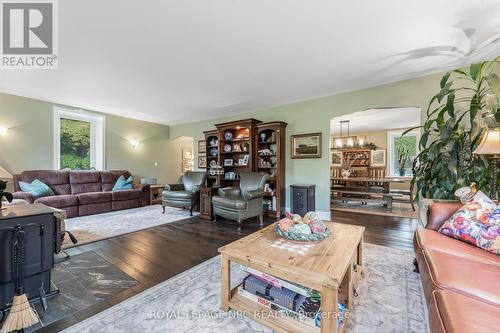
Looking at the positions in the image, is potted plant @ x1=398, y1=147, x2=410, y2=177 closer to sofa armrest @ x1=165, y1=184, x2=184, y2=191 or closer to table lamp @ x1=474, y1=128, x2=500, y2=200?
table lamp @ x1=474, y1=128, x2=500, y2=200

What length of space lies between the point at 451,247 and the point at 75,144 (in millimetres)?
6988

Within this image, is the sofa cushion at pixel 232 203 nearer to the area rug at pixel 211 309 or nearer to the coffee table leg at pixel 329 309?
the area rug at pixel 211 309

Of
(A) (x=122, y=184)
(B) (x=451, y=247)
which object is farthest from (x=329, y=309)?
(A) (x=122, y=184)

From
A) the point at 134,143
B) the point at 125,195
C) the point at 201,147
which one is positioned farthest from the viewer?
the point at 201,147

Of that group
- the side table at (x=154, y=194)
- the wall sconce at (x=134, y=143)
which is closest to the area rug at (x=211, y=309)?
the side table at (x=154, y=194)

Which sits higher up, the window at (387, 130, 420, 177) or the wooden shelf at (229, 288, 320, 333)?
the window at (387, 130, 420, 177)

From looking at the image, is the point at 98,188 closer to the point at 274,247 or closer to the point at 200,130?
the point at 200,130

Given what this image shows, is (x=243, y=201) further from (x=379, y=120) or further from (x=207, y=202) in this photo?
(x=379, y=120)

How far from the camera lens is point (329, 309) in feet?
3.59

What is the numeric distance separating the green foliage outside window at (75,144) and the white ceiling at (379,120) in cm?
623

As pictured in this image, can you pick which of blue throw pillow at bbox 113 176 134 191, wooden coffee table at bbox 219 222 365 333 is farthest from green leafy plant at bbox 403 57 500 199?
blue throw pillow at bbox 113 176 134 191

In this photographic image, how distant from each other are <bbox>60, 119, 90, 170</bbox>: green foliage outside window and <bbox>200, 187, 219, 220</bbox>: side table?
3469 mm

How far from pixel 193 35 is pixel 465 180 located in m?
3.43

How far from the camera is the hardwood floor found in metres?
1.92
